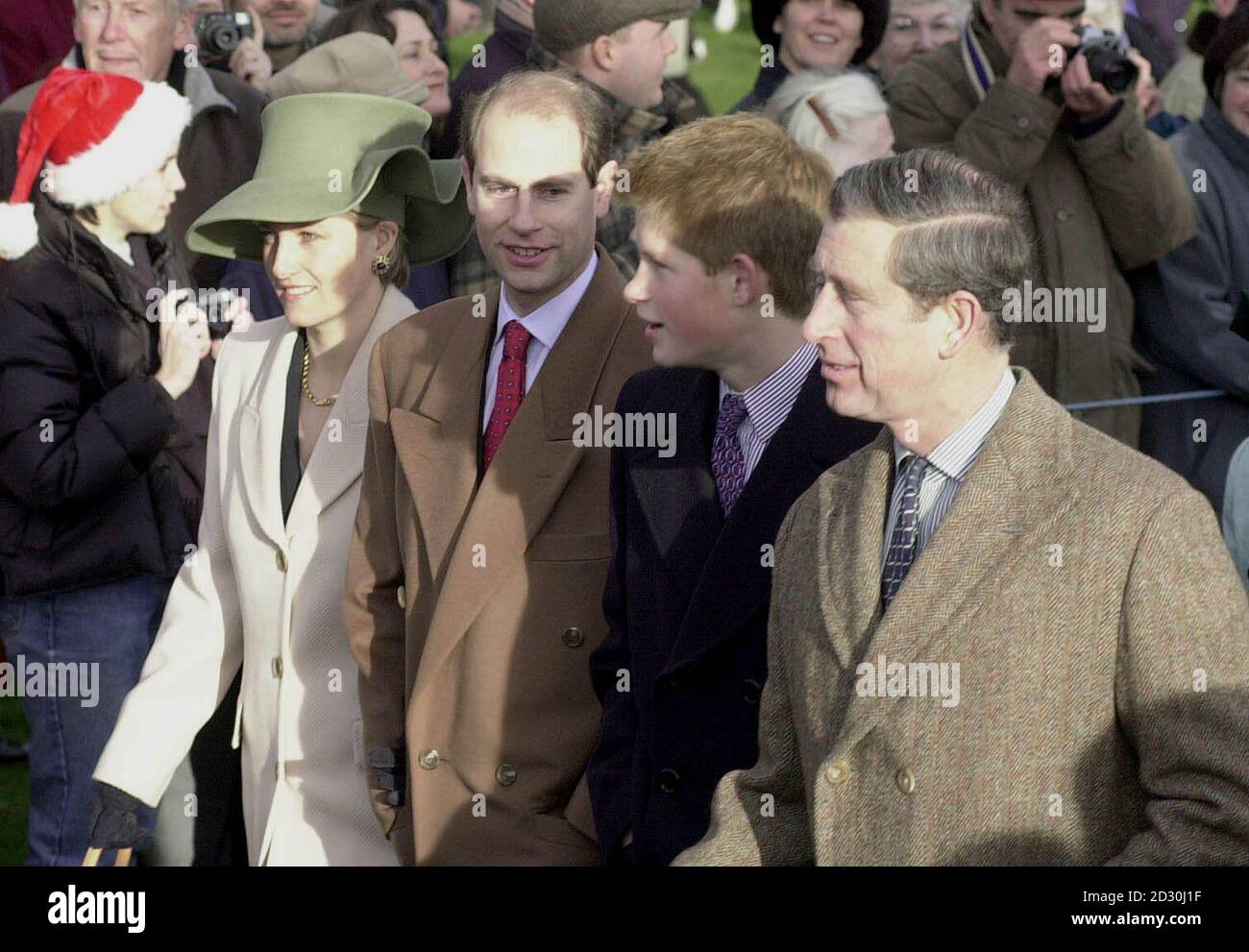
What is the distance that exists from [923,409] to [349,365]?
1.79 meters

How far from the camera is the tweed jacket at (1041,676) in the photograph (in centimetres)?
236

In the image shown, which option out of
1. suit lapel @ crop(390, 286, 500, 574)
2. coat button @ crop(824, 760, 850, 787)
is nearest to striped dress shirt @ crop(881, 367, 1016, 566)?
coat button @ crop(824, 760, 850, 787)

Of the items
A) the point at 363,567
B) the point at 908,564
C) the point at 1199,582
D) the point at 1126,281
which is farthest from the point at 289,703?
the point at 1126,281

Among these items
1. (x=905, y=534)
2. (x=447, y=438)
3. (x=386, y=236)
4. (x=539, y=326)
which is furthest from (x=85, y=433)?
(x=905, y=534)

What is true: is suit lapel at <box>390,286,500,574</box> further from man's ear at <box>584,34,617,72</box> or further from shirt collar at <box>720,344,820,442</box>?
man's ear at <box>584,34,617,72</box>

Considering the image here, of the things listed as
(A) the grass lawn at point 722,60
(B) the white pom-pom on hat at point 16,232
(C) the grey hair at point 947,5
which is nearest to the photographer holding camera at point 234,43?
(B) the white pom-pom on hat at point 16,232

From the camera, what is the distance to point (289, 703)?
3982 mm

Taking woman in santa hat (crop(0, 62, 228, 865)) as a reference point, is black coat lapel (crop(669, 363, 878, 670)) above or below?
above

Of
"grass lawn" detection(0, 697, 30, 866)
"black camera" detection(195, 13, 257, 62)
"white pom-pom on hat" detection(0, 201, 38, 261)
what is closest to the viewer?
"white pom-pom on hat" detection(0, 201, 38, 261)

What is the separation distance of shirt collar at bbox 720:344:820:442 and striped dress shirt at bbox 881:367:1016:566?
580 mm

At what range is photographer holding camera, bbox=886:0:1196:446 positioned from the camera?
5.12m

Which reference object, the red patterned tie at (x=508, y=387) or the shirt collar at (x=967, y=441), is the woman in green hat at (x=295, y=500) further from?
the shirt collar at (x=967, y=441)

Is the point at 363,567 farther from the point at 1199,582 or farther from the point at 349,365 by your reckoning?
the point at 1199,582

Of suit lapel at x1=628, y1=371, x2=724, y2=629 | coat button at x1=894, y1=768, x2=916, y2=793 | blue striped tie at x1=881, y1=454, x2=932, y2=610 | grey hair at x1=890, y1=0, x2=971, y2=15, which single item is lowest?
grey hair at x1=890, y1=0, x2=971, y2=15
